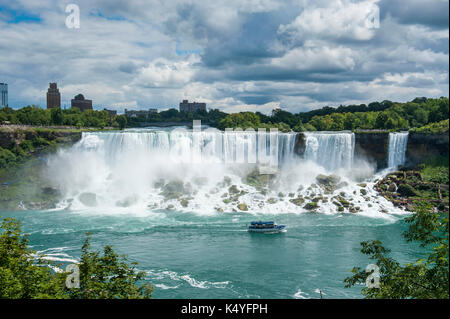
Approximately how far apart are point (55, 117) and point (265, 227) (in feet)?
91.0

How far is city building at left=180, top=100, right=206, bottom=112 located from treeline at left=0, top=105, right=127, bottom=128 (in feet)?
52.3

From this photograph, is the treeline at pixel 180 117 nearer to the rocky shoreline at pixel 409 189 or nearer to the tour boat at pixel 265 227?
the rocky shoreline at pixel 409 189

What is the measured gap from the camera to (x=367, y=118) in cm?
3925

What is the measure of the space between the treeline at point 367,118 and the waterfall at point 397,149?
7.07 feet

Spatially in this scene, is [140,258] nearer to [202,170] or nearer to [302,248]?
[302,248]

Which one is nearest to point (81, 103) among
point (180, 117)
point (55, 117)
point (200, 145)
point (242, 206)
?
point (55, 117)

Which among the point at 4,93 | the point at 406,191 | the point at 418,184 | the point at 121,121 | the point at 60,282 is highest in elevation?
the point at 4,93

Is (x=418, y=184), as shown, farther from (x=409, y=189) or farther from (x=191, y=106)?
(x=191, y=106)

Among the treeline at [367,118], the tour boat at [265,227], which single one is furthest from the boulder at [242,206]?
the treeline at [367,118]

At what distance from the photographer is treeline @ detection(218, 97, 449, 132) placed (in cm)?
3248

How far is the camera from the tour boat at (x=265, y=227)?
18188mm

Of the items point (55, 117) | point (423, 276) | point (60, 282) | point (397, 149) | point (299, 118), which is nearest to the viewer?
point (423, 276)

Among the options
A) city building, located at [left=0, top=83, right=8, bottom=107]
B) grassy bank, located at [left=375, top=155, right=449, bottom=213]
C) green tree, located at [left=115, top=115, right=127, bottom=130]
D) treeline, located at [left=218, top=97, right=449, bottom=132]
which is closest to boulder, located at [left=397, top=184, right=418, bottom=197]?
grassy bank, located at [left=375, top=155, right=449, bottom=213]
